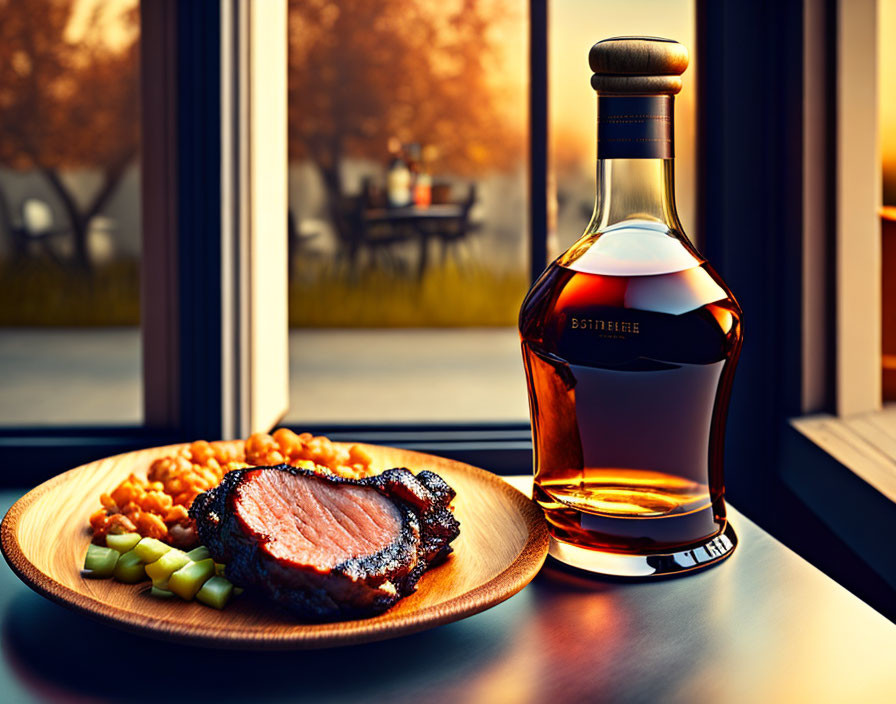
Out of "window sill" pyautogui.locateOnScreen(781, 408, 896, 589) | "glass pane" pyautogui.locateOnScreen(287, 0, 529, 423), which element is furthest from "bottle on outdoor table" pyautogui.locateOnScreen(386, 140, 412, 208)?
"window sill" pyautogui.locateOnScreen(781, 408, 896, 589)

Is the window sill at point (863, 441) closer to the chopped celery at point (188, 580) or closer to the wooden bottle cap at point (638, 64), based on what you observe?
the wooden bottle cap at point (638, 64)

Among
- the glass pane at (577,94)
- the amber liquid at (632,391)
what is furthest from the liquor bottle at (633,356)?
the glass pane at (577,94)

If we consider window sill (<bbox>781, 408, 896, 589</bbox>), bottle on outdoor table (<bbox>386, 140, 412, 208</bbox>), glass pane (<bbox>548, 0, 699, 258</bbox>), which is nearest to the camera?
window sill (<bbox>781, 408, 896, 589</bbox>)

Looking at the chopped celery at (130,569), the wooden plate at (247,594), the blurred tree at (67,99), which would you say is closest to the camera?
the wooden plate at (247,594)

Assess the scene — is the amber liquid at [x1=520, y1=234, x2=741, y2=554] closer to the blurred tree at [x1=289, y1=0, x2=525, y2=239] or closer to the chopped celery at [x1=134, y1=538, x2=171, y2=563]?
the chopped celery at [x1=134, y1=538, x2=171, y2=563]

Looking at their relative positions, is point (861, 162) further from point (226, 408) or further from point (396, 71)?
point (396, 71)

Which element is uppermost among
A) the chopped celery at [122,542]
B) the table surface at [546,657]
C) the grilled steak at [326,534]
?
the grilled steak at [326,534]

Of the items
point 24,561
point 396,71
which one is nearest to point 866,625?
point 24,561

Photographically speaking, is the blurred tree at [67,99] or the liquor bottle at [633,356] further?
the blurred tree at [67,99]
